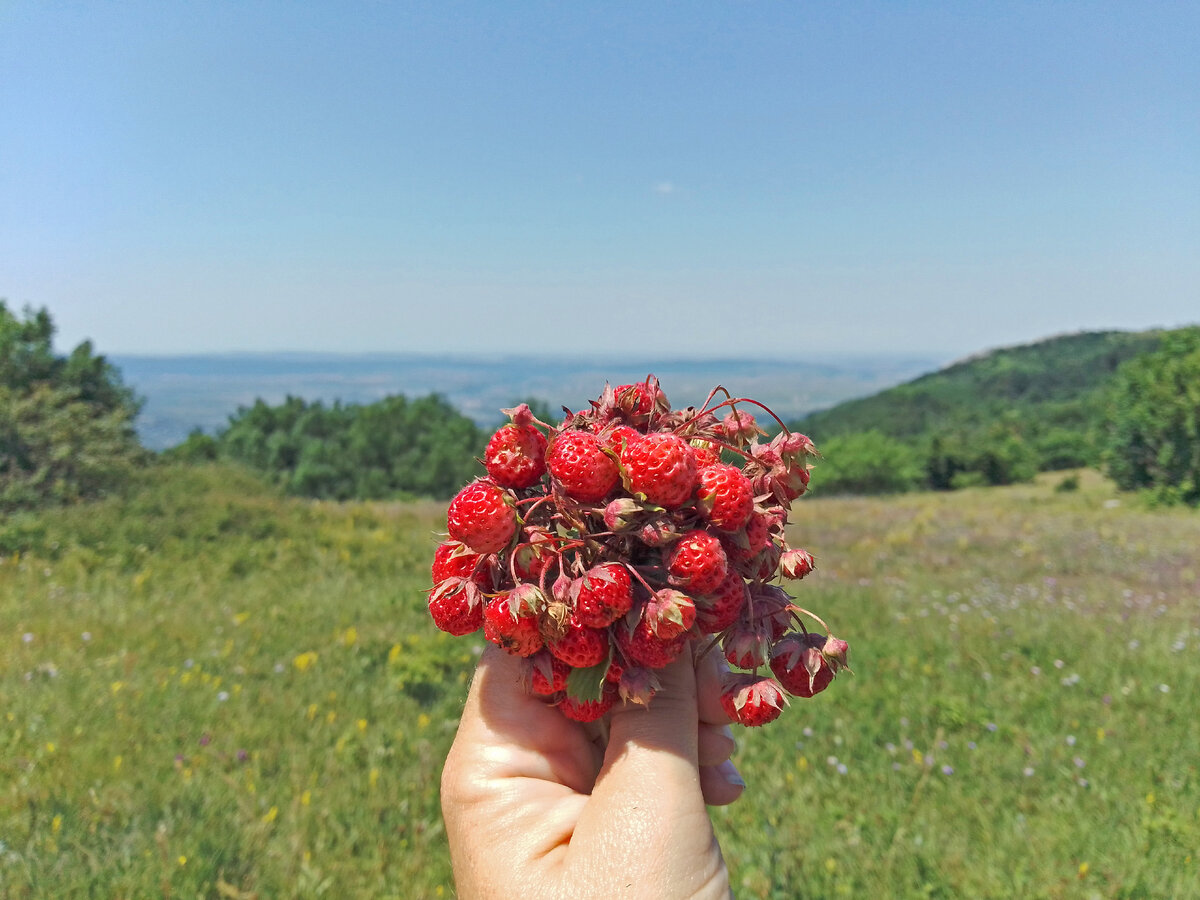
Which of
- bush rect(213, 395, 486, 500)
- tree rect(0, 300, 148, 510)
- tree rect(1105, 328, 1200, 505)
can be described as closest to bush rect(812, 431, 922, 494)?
tree rect(1105, 328, 1200, 505)

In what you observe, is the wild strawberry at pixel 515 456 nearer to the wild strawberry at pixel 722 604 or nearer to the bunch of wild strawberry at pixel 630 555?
the bunch of wild strawberry at pixel 630 555

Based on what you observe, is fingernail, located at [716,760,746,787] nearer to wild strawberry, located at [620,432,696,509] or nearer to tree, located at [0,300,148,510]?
wild strawberry, located at [620,432,696,509]

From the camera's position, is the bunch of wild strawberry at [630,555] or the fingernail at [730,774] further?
the fingernail at [730,774]

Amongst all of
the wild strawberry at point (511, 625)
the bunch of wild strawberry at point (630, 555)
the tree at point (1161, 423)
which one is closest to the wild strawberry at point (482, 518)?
the bunch of wild strawberry at point (630, 555)

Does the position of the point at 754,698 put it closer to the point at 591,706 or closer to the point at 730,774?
the point at 591,706

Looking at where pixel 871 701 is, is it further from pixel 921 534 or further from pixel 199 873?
pixel 921 534

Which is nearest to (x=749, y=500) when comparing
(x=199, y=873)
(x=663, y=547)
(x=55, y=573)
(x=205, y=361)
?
(x=663, y=547)

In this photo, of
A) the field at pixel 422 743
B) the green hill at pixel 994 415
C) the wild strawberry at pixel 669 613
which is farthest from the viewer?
the green hill at pixel 994 415
